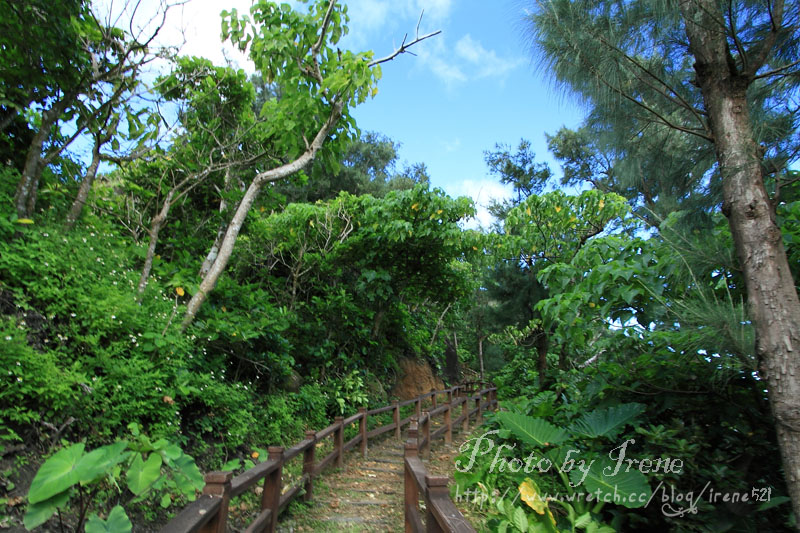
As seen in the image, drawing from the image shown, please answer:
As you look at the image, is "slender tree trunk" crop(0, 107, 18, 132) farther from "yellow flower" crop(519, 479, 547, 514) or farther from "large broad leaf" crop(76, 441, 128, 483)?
"yellow flower" crop(519, 479, 547, 514)

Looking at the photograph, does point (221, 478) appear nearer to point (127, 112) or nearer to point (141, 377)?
point (141, 377)

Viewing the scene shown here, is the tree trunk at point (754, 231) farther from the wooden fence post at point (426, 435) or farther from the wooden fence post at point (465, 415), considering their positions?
the wooden fence post at point (465, 415)

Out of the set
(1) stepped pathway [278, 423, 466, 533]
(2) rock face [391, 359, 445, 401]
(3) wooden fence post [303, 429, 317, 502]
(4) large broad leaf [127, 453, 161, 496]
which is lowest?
(1) stepped pathway [278, 423, 466, 533]

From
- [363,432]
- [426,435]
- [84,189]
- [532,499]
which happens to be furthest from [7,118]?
[426,435]

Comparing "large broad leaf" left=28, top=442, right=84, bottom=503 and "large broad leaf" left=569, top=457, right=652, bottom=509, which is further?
"large broad leaf" left=569, top=457, right=652, bottom=509

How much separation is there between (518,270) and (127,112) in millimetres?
10470

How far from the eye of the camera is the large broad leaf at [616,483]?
3191 millimetres

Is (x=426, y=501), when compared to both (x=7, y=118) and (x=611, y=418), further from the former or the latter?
(x=7, y=118)

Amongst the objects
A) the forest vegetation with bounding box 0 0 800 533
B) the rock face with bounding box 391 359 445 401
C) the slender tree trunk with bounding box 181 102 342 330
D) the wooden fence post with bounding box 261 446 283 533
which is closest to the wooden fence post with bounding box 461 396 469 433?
the rock face with bounding box 391 359 445 401

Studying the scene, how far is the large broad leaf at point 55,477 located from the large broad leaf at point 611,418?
356cm

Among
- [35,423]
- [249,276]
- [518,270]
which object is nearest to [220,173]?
[249,276]

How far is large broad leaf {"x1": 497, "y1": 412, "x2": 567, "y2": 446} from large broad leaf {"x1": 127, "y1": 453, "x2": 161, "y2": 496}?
3434mm

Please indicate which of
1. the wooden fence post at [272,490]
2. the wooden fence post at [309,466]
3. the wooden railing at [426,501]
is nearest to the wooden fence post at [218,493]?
the wooden railing at [426,501]

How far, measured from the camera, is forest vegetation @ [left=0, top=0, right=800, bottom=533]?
270cm
